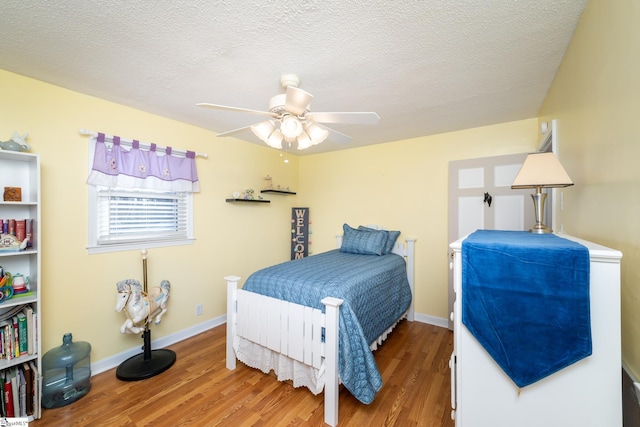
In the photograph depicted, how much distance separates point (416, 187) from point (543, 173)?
204 cm

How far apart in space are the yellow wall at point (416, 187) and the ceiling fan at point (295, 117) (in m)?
1.81

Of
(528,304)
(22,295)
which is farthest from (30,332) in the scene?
(528,304)

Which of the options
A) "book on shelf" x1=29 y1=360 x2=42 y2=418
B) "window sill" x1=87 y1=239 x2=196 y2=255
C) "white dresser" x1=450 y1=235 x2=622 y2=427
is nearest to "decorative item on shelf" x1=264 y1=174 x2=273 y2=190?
"window sill" x1=87 y1=239 x2=196 y2=255

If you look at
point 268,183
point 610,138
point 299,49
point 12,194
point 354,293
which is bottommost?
point 354,293

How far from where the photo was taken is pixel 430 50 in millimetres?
1555

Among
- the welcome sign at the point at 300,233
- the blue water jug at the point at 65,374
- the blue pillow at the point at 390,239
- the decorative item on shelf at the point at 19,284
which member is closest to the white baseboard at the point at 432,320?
the blue pillow at the point at 390,239

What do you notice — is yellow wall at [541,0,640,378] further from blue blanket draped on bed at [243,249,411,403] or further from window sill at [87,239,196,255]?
window sill at [87,239,196,255]

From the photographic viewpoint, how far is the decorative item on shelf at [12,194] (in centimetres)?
171

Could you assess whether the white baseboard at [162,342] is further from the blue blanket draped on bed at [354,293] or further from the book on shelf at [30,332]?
the blue blanket draped on bed at [354,293]

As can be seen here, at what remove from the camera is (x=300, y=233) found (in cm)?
418

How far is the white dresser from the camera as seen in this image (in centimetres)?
87

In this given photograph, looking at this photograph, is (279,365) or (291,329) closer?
(291,329)

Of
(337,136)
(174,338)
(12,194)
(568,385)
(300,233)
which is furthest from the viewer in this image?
(300,233)

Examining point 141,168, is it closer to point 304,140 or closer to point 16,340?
point 16,340
